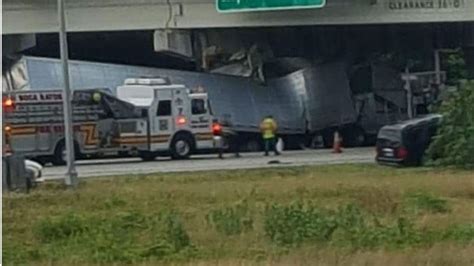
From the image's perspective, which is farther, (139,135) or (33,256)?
(139,135)

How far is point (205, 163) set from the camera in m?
47.0

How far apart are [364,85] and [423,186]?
3015 cm

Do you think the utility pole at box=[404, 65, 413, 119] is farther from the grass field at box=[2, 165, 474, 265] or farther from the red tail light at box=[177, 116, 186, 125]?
the grass field at box=[2, 165, 474, 265]

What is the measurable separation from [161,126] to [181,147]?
3.23ft

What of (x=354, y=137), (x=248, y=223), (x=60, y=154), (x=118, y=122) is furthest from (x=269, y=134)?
(x=248, y=223)

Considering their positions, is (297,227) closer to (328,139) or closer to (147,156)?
(147,156)

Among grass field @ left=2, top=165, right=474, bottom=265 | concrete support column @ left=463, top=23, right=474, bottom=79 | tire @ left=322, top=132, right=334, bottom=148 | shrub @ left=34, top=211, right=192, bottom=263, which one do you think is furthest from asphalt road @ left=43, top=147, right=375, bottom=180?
shrub @ left=34, top=211, right=192, bottom=263

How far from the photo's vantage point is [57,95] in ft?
160

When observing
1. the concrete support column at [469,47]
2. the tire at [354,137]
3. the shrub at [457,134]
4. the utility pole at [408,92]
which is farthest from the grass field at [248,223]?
the concrete support column at [469,47]

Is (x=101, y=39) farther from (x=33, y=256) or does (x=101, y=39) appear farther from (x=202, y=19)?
(x=33, y=256)

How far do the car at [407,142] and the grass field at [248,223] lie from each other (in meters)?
6.94

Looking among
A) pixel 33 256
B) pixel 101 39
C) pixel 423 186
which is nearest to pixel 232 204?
pixel 423 186

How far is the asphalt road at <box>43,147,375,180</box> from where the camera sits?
4328cm

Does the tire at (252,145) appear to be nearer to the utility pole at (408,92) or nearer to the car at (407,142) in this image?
the utility pole at (408,92)
